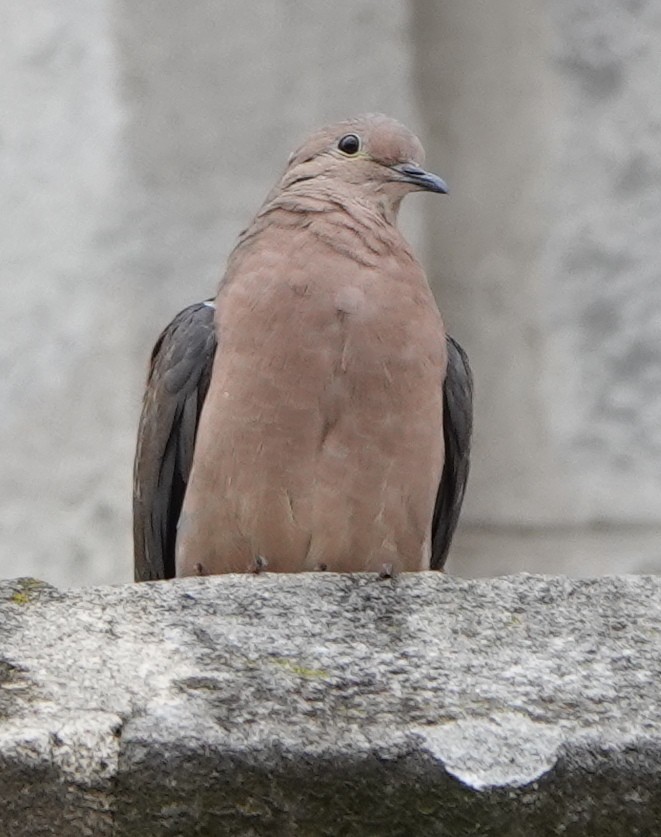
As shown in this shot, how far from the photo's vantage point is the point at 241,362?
14.0 ft

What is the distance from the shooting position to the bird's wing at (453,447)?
15.1ft

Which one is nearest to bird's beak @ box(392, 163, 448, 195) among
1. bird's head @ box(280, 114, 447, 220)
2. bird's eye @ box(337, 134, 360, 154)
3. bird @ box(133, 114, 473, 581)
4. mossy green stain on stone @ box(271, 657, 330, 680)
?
bird's head @ box(280, 114, 447, 220)

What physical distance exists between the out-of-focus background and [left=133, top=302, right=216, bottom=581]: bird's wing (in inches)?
19.4

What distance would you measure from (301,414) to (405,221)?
1.42 meters

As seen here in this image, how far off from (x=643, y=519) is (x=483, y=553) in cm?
40

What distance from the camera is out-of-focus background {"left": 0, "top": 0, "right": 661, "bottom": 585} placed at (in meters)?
5.14

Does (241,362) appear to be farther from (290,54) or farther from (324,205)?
(290,54)

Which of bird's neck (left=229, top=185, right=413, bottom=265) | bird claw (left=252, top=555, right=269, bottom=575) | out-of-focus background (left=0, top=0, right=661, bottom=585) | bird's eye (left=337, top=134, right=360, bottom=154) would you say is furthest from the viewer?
out-of-focus background (left=0, top=0, right=661, bottom=585)

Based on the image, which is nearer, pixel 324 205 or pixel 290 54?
pixel 324 205

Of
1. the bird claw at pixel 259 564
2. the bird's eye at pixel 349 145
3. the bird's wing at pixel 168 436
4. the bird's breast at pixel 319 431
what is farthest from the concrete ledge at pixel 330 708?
the bird's eye at pixel 349 145

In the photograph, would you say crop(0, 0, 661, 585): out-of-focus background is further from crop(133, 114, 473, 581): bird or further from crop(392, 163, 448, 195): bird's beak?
crop(133, 114, 473, 581): bird

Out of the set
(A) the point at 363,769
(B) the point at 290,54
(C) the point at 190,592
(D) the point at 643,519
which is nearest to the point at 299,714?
(A) the point at 363,769

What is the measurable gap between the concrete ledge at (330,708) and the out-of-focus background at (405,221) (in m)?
2.16

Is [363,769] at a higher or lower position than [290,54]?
lower
